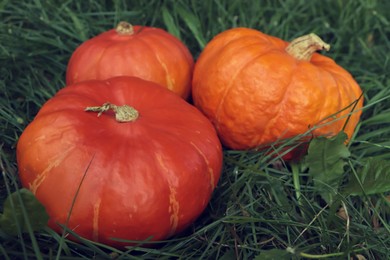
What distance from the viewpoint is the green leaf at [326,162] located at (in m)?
2.17

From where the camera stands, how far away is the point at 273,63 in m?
2.31

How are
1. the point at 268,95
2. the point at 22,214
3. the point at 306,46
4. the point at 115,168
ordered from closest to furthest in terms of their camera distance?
1. the point at 22,214
2. the point at 115,168
3. the point at 268,95
4. the point at 306,46

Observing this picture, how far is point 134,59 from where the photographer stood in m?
2.47

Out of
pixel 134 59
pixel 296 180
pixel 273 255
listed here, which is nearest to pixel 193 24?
pixel 134 59

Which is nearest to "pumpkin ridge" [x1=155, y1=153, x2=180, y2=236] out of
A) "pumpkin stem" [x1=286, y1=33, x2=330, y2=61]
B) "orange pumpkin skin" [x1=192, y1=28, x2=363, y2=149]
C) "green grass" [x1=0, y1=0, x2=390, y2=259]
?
"green grass" [x1=0, y1=0, x2=390, y2=259]

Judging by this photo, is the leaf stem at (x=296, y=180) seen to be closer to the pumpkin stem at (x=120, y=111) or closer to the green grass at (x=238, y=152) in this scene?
the green grass at (x=238, y=152)

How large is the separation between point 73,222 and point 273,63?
117 cm

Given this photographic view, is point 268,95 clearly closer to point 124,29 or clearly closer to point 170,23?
point 124,29

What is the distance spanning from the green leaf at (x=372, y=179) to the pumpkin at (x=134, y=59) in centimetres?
104

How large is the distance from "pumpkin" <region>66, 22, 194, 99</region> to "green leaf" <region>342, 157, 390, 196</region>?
1.04 metres

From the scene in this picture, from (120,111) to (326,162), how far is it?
0.97 meters

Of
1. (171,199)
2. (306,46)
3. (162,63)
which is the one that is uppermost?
(306,46)

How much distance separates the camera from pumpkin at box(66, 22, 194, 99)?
2469mm

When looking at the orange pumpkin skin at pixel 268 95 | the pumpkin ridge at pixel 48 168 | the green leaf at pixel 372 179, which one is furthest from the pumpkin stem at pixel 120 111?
the green leaf at pixel 372 179
